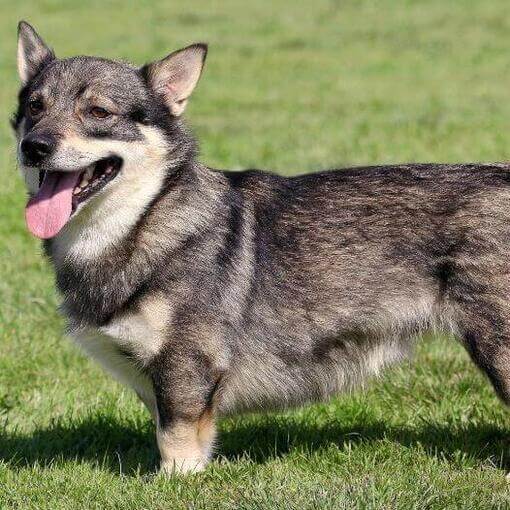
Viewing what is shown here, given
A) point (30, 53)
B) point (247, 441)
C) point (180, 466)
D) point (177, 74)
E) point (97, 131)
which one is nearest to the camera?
point (97, 131)

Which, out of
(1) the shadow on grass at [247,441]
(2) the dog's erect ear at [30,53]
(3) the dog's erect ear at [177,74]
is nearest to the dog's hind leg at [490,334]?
(1) the shadow on grass at [247,441]

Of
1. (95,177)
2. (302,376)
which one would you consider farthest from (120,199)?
(302,376)

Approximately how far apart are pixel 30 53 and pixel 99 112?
73 cm

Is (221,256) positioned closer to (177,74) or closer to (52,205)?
(52,205)

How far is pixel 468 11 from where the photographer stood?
24312 millimetres

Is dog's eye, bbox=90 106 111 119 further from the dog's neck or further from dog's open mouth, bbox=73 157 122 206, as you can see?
the dog's neck

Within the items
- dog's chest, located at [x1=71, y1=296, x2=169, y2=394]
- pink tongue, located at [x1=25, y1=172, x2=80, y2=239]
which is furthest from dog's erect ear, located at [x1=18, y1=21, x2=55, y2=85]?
dog's chest, located at [x1=71, y1=296, x2=169, y2=394]

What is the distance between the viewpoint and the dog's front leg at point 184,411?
14.3ft

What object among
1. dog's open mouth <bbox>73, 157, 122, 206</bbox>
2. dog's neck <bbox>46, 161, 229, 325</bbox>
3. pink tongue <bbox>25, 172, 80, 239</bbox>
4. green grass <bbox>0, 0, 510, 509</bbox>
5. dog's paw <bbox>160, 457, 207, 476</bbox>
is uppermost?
dog's open mouth <bbox>73, 157, 122, 206</bbox>

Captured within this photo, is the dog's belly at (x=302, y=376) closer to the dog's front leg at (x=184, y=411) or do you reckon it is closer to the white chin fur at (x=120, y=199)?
the dog's front leg at (x=184, y=411)

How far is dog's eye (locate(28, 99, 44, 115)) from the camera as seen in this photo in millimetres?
4504

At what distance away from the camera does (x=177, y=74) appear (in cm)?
470

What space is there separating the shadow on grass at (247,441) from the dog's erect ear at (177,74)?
5.47ft

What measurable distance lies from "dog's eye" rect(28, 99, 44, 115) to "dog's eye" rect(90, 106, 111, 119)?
25 centimetres
